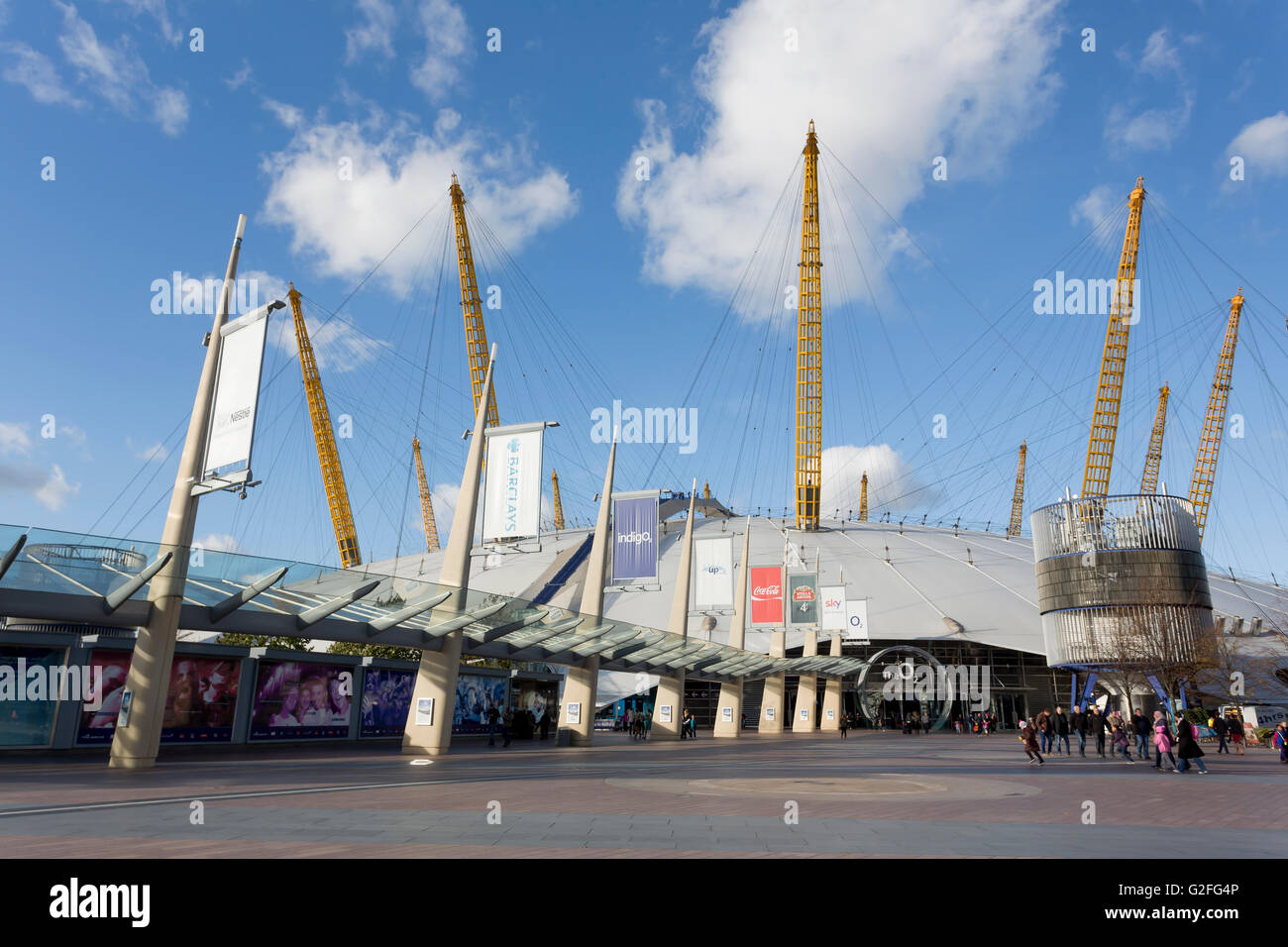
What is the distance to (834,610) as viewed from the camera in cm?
4866

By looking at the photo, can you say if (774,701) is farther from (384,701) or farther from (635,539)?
(384,701)

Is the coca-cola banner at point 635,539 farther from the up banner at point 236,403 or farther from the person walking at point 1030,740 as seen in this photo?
the up banner at point 236,403

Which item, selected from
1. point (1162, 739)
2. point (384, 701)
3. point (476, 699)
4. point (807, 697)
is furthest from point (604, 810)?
point (807, 697)

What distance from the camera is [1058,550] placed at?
57781 millimetres

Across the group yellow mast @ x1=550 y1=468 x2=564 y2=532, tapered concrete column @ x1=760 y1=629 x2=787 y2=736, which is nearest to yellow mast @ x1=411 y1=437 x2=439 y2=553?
yellow mast @ x1=550 y1=468 x2=564 y2=532

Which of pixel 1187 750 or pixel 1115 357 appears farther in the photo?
pixel 1115 357

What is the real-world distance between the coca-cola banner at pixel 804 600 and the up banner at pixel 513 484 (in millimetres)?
22407

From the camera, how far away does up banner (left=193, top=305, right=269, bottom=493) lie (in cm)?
1806

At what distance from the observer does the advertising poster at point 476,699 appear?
3425 centimetres

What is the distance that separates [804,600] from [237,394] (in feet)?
106
